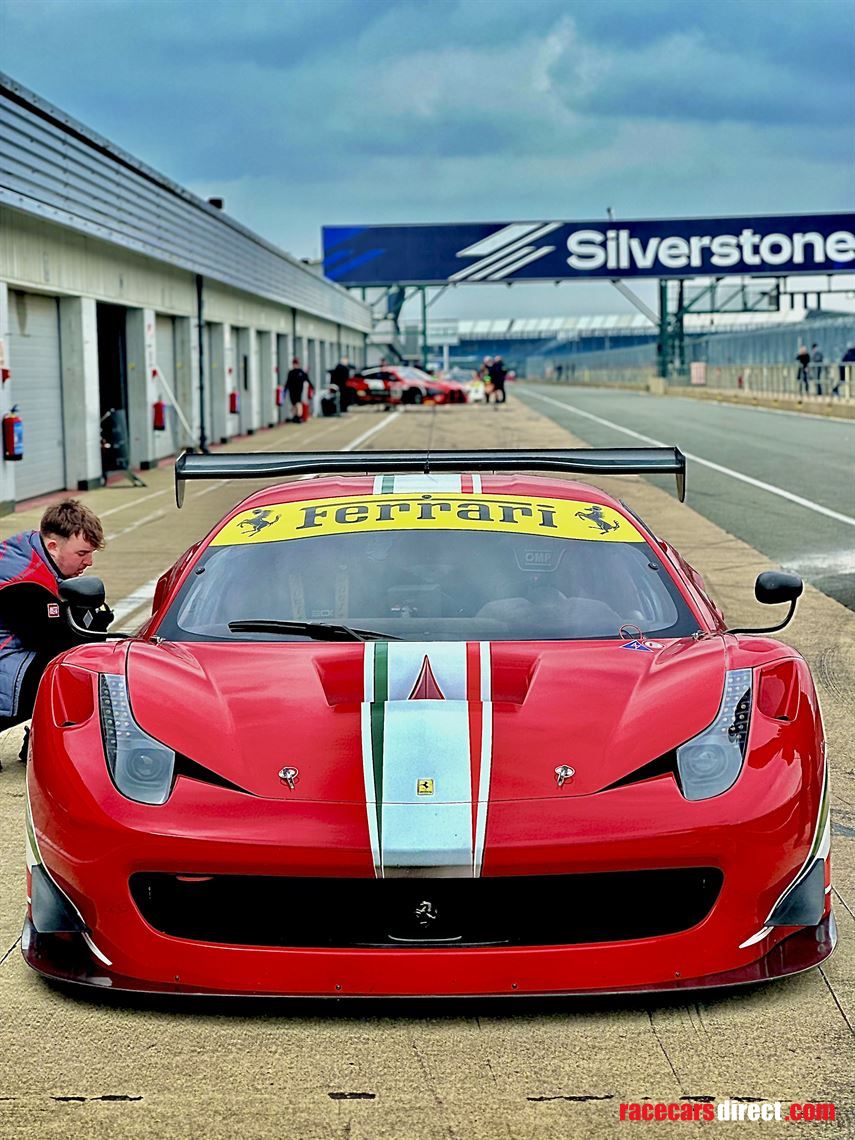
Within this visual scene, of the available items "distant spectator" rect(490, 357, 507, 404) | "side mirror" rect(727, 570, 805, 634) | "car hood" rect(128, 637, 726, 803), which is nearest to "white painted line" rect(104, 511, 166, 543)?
"side mirror" rect(727, 570, 805, 634)

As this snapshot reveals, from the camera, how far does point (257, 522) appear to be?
203 inches

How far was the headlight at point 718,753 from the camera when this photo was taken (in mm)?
3627

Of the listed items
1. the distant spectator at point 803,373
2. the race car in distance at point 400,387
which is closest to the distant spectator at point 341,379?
the race car in distance at point 400,387

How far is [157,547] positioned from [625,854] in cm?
1147

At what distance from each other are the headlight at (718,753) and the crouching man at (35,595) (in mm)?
2981

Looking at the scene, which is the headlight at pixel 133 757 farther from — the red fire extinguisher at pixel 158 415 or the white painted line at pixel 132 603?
the red fire extinguisher at pixel 158 415

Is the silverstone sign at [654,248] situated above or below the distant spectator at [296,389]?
above

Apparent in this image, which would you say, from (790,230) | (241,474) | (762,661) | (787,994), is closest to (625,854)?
(787,994)

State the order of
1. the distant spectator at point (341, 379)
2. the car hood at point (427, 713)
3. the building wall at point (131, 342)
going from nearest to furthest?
the car hood at point (427, 713), the building wall at point (131, 342), the distant spectator at point (341, 379)

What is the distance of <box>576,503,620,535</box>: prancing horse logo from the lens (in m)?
5.11

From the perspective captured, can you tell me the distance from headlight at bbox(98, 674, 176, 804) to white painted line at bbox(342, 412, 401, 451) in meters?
25.0

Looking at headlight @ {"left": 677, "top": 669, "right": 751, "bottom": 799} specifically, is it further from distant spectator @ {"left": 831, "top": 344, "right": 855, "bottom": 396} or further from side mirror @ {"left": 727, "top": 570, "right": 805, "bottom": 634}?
distant spectator @ {"left": 831, "top": 344, "right": 855, "bottom": 396}

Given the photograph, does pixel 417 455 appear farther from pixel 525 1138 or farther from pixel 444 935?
pixel 525 1138

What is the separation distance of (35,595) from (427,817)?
3.04 metres
